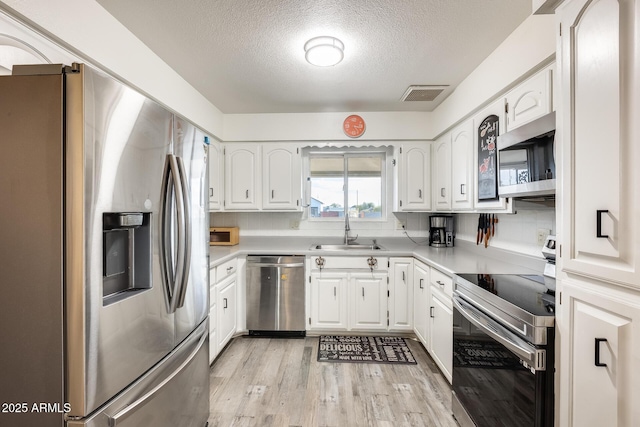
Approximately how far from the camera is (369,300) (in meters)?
3.07

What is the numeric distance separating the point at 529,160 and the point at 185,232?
5.67ft

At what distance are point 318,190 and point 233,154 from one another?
1.11 metres

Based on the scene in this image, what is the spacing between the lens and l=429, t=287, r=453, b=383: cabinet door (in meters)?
2.13

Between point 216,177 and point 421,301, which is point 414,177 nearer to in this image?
point 421,301

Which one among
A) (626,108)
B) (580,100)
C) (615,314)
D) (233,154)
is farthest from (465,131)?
(233,154)

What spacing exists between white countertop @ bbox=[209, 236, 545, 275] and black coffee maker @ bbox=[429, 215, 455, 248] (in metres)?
0.10

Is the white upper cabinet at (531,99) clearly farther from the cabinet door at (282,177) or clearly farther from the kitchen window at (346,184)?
the cabinet door at (282,177)

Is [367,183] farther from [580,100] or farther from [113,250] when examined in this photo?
[113,250]

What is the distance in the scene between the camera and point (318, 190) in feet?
12.5

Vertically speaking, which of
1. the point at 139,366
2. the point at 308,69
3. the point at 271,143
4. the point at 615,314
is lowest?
the point at 139,366

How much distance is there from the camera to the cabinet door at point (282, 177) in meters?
3.43

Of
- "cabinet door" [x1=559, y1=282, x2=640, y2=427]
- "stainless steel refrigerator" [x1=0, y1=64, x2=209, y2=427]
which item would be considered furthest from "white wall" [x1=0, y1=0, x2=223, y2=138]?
"cabinet door" [x1=559, y1=282, x2=640, y2=427]

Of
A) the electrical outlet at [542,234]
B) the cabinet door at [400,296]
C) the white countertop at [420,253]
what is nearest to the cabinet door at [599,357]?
the white countertop at [420,253]

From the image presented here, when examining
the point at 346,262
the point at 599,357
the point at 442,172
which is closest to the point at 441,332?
the point at 346,262
